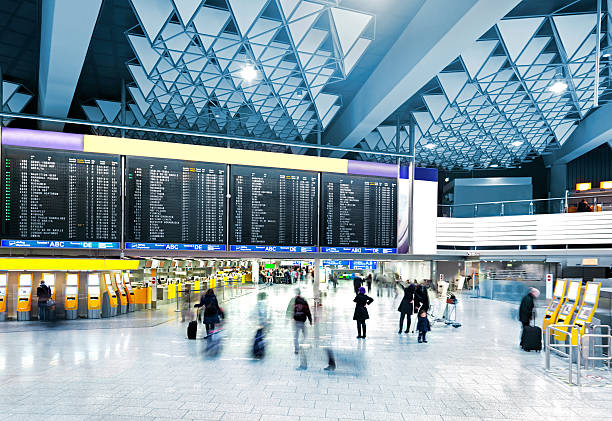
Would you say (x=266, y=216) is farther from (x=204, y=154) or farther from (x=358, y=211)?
(x=358, y=211)

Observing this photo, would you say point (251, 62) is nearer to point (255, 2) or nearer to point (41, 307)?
point (255, 2)

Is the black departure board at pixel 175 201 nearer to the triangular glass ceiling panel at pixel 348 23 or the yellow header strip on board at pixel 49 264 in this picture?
the triangular glass ceiling panel at pixel 348 23

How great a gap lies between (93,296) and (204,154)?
9144 mm

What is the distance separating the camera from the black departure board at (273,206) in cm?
1065

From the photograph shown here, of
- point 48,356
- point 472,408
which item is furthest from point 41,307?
point 472,408

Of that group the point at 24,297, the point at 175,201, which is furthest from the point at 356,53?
the point at 24,297

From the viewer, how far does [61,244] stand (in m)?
9.30

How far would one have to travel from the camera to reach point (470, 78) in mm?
15398

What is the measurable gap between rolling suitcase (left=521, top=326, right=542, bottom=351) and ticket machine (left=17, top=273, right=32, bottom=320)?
1629cm

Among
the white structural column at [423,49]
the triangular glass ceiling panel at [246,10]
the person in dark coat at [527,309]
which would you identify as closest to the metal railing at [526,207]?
the white structural column at [423,49]

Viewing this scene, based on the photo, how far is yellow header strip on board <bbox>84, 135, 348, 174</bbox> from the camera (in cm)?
983

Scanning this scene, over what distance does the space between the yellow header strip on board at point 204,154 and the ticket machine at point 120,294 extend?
368 inches

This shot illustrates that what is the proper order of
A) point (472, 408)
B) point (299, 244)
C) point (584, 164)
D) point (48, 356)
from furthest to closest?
point (584, 164)
point (299, 244)
point (48, 356)
point (472, 408)

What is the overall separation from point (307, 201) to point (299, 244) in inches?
45.5
